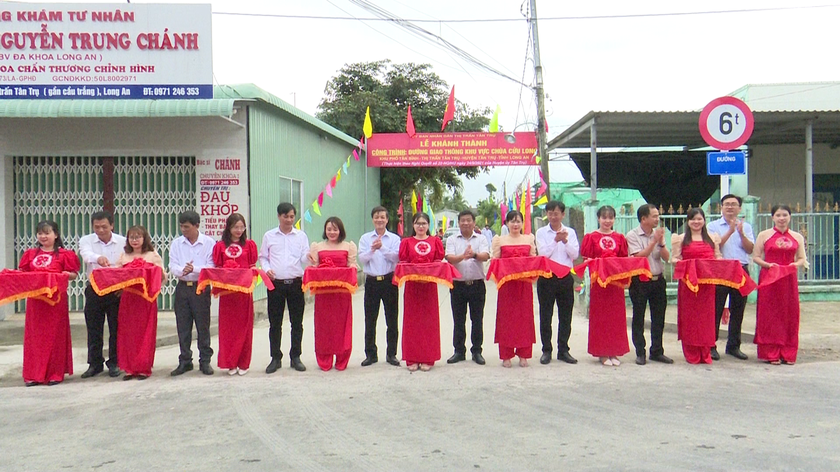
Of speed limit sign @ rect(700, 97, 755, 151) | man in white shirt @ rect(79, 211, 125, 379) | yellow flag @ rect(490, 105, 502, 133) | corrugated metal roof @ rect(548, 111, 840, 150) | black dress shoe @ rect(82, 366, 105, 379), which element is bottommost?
black dress shoe @ rect(82, 366, 105, 379)

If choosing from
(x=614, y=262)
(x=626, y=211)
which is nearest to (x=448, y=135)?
(x=626, y=211)

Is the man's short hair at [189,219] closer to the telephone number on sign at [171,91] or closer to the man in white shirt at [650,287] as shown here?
the telephone number on sign at [171,91]

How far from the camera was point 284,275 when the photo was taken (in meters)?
6.88

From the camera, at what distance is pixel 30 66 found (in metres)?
9.85

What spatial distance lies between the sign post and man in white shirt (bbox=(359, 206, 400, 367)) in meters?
4.25

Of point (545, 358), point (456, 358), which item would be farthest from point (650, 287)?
point (456, 358)

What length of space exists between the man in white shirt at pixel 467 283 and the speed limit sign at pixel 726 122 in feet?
11.7

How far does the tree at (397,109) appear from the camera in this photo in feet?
77.5

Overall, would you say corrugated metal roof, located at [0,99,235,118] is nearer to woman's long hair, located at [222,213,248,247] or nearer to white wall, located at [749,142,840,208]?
woman's long hair, located at [222,213,248,247]

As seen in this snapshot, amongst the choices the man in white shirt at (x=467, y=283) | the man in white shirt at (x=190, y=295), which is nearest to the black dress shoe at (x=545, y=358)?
→ the man in white shirt at (x=467, y=283)

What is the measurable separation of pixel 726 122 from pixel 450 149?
34.9ft

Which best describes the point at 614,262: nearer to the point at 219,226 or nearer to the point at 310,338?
the point at 310,338

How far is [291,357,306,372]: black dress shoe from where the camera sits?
22.5 feet

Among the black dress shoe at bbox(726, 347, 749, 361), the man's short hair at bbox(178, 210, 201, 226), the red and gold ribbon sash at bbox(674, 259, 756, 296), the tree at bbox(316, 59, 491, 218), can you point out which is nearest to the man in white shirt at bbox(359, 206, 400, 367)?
the man's short hair at bbox(178, 210, 201, 226)
